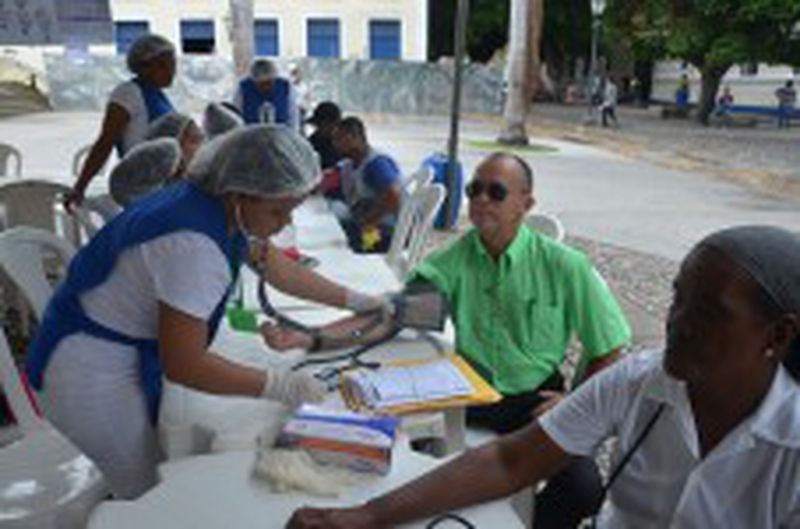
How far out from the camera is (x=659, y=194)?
10242 millimetres

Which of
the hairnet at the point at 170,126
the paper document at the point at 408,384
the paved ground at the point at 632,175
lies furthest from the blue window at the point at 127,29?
the paper document at the point at 408,384

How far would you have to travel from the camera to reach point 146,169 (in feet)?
8.79

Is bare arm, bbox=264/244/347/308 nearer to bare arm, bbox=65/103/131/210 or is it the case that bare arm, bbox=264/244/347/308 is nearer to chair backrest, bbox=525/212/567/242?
chair backrest, bbox=525/212/567/242

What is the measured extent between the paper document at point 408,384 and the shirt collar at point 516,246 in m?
0.53

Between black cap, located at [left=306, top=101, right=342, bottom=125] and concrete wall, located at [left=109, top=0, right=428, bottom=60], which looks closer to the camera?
black cap, located at [left=306, top=101, right=342, bottom=125]

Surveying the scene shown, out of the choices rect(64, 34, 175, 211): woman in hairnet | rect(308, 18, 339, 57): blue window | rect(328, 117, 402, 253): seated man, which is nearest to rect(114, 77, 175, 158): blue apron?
rect(64, 34, 175, 211): woman in hairnet

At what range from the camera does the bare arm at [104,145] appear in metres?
4.12

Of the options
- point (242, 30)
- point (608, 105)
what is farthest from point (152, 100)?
point (608, 105)

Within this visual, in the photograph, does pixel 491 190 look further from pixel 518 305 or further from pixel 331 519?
pixel 331 519

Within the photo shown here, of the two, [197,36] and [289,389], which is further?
[197,36]

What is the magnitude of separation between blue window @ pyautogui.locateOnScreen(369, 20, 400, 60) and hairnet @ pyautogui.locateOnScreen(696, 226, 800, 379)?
27550 millimetres

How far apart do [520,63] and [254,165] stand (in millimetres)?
12459

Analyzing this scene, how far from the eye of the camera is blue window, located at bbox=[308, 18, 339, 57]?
27.8 metres

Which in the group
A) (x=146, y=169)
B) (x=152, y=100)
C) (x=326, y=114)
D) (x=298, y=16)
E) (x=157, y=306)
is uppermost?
(x=298, y=16)
